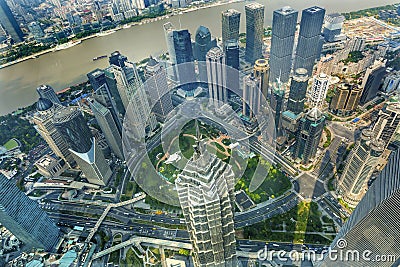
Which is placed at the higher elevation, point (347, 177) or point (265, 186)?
point (347, 177)

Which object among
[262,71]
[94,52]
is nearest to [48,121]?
[262,71]

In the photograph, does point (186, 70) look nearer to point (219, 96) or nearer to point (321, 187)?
point (219, 96)

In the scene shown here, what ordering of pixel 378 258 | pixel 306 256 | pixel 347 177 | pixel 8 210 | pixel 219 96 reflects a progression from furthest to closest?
pixel 219 96 < pixel 347 177 < pixel 306 256 < pixel 8 210 < pixel 378 258

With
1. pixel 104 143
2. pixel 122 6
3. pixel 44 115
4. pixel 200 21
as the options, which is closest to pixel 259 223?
pixel 104 143

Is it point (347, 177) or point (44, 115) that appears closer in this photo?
point (347, 177)

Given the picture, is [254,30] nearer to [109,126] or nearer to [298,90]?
[298,90]
